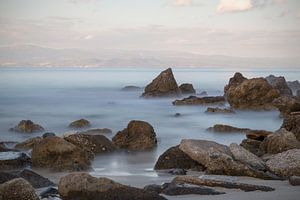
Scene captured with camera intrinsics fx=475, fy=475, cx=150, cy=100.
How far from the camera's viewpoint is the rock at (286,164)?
8.53 m

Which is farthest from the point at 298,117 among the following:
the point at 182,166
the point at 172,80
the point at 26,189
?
the point at 172,80

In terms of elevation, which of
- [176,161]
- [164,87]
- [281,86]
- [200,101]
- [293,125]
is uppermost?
[164,87]

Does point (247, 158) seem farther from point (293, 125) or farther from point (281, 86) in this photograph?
point (281, 86)

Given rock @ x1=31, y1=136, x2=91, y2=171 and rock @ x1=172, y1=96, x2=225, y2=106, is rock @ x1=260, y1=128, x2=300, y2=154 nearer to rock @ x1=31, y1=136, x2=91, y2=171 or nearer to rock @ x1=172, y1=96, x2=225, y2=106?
rock @ x1=31, y1=136, x2=91, y2=171

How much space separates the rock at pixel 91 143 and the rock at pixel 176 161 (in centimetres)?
245

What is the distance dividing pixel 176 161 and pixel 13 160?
3630 mm

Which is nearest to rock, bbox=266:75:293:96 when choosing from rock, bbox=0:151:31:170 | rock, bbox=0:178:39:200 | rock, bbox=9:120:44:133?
rock, bbox=9:120:44:133

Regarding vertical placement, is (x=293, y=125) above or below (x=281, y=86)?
below

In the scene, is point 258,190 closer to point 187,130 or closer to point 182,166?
point 182,166

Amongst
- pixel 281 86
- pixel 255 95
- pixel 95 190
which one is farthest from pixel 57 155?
pixel 281 86

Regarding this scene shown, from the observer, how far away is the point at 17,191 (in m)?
6.15

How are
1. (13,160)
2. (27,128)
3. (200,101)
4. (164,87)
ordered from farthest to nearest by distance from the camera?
1. (164,87)
2. (200,101)
3. (27,128)
4. (13,160)

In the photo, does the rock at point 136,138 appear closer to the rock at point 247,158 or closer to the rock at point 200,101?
the rock at point 247,158

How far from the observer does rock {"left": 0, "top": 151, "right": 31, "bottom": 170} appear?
407 inches
